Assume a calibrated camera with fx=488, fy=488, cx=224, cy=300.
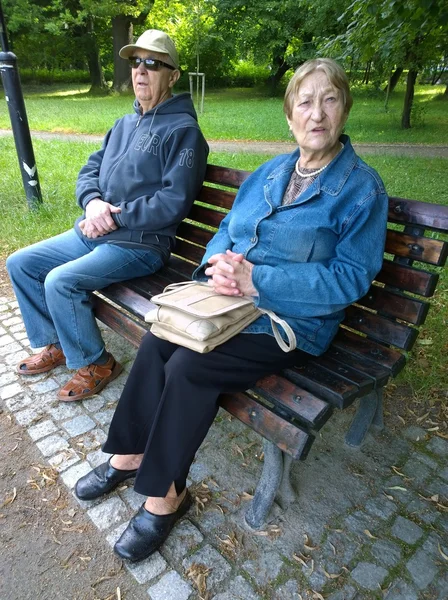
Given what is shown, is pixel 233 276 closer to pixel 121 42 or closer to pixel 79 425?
pixel 79 425

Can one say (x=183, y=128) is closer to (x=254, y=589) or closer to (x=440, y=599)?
(x=254, y=589)

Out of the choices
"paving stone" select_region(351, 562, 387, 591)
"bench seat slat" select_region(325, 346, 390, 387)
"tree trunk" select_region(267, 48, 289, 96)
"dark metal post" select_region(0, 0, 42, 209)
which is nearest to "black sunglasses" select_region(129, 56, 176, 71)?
"bench seat slat" select_region(325, 346, 390, 387)

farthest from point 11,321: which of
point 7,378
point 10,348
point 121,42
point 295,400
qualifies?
point 121,42

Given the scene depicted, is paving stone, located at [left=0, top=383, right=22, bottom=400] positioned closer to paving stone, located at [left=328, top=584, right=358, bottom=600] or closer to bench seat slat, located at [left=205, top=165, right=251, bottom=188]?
bench seat slat, located at [left=205, top=165, right=251, bottom=188]

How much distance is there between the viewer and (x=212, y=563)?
6.46 ft

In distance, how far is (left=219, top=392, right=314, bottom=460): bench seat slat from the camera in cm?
180

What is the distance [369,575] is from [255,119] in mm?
16510

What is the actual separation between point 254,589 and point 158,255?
5.86ft

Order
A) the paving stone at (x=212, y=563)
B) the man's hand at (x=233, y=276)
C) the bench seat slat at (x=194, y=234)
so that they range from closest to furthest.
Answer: the paving stone at (x=212, y=563), the man's hand at (x=233, y=276), the bench seat slat at (x=194, y=234)

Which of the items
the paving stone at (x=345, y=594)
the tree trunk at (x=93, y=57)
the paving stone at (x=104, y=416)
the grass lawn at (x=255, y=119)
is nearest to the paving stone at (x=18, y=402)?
the paving stone at (x=104, y=416)

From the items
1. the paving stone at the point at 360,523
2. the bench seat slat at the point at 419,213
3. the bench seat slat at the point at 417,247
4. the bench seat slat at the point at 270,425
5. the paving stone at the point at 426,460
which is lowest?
the paving stone at the point at 426,460

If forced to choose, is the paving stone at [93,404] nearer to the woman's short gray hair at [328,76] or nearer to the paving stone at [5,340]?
the paving stone at [5,340]

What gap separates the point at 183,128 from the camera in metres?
2.79

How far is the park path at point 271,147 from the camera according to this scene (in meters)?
10.8
